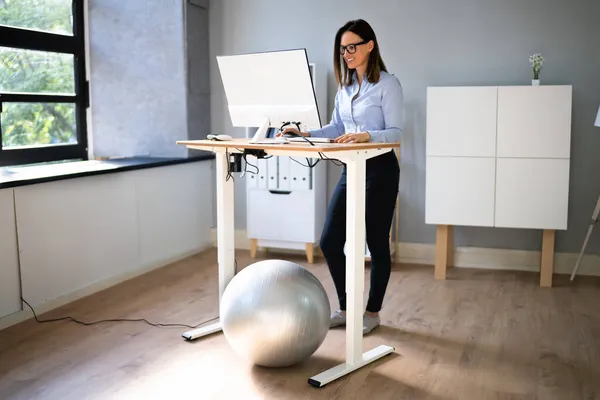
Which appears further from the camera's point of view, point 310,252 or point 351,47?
point 310,252

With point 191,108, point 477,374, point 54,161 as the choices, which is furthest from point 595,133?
point 54,161

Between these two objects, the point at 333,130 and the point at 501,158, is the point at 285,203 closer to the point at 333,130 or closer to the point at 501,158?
the point at 501,158

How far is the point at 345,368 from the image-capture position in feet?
9.16

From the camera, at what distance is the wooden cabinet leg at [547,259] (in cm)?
418

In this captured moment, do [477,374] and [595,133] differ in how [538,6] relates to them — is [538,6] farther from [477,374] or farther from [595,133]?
[477,374]

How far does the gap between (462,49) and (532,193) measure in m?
1.07

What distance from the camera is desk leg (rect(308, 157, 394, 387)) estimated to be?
2.69 metres

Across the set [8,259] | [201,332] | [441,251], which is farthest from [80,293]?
[441,251]

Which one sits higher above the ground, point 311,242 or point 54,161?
point 54,161

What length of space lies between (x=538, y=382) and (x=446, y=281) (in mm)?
1590

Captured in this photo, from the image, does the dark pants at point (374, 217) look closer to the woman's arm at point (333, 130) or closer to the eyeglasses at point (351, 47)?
the woman's arm at point (333, 130)

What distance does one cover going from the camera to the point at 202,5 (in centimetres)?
498

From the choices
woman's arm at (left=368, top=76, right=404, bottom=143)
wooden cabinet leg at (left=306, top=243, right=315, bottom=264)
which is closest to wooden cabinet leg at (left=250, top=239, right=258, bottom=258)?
wooden cabinet leg at (left=306, top=243, right=315, bottom=264)

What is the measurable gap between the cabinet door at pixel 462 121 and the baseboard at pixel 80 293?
1904 millimetres
